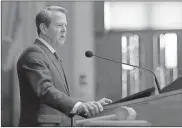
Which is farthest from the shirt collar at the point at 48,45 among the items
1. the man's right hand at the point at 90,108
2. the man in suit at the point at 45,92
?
the man's right hand at the point at 90,108

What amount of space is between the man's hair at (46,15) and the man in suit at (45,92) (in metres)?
0.09

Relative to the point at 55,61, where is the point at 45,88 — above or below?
below

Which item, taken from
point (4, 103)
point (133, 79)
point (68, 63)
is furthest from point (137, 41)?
point (4, 103)

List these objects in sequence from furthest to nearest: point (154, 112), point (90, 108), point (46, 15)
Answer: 1. point (46, 15)
2. point (90, 108)
3. point (154, 112)

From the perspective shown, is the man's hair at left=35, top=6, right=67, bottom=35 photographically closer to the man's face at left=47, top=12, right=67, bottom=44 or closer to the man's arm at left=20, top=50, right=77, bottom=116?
the man's face at left=47, top=12, right=67, bottom=44

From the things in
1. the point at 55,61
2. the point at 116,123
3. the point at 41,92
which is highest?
the point at 55,61

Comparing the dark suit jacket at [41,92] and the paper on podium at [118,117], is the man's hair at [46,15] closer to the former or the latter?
the dark suit jacket at [41,92]

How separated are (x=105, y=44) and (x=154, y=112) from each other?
454mm

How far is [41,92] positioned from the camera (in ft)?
6.25

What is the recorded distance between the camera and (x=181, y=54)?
1990mm

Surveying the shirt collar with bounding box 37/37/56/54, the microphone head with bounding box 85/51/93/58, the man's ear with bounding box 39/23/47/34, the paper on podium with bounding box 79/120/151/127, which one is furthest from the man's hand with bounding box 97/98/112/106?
the man's ear with bounding box 39/23/47/34

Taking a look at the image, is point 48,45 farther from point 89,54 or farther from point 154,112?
point 154,112

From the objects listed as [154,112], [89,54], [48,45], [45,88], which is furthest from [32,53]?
[154,112]

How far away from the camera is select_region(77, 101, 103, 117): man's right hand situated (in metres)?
1.87
